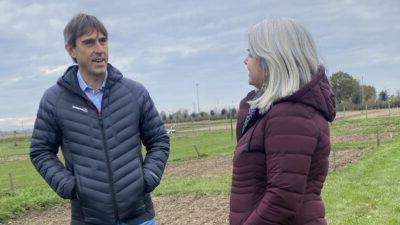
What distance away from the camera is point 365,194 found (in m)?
9.07

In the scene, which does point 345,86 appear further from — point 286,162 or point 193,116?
point 286,162

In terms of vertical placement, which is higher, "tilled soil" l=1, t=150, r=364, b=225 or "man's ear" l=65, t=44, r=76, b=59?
"man's ear" l=65, t=44, r=76, b=59

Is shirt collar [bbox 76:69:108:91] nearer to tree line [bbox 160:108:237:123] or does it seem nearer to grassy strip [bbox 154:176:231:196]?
grassy strip [bbox 154:176:231:196]

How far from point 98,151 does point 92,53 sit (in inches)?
21.5

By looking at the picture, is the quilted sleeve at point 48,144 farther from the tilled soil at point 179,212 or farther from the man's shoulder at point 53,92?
the tilled soil at point 179,212

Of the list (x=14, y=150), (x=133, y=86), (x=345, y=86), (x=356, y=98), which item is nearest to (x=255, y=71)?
(x=133, y=86)

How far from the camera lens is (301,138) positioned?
2250mm

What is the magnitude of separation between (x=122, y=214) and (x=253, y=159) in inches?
38.0

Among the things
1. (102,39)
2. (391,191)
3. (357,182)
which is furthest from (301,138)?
(357,182)

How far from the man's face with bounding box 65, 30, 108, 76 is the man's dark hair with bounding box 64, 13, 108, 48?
0.07 feet

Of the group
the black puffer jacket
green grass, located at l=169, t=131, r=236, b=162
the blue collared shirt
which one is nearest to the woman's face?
the black puffer jacket

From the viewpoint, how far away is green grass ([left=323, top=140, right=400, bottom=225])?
23.8 ft

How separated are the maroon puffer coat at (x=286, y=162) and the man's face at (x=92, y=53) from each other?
101 centimetres

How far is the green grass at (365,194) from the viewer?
7.25 m
